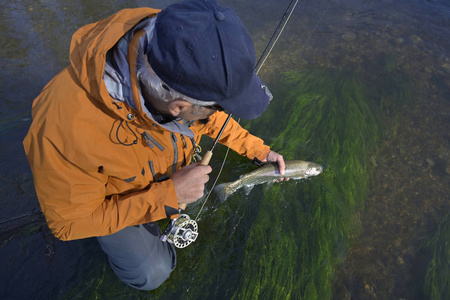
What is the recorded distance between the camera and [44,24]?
694 cm

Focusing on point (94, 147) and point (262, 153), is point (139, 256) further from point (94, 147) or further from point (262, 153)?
point (262, 153)

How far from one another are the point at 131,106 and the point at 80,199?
84 cm

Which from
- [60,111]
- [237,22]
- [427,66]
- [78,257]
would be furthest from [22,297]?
[427,66]

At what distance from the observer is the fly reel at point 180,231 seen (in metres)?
3.30

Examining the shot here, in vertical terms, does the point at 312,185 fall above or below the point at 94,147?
below

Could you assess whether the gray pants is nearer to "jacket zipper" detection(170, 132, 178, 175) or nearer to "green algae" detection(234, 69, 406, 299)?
"jacket zipper" detection(170, 132, 178, 175)

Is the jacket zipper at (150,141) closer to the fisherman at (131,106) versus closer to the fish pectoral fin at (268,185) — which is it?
the fisherman at (131,106)

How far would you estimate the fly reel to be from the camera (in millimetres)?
3301

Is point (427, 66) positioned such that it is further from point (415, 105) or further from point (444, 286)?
point (444, 286)

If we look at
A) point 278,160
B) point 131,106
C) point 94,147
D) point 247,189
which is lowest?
point 247,189

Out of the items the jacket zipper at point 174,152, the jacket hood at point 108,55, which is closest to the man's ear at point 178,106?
the jacket hood at point 108,55

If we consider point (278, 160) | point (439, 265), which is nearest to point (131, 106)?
point (278, 160)

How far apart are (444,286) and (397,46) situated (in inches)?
214

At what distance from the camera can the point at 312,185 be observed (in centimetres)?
446
